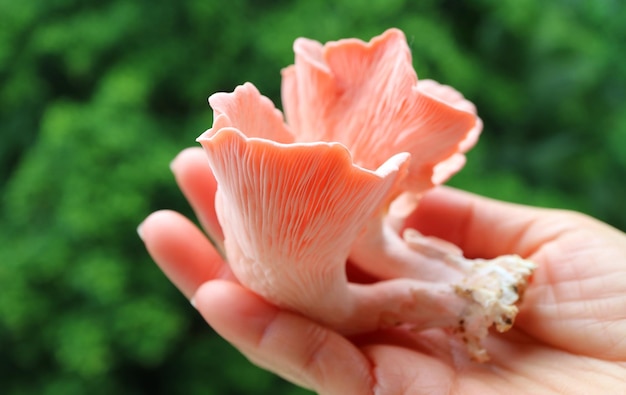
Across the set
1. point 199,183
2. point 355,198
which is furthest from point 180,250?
point 355,198

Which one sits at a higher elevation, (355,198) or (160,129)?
(355,198)

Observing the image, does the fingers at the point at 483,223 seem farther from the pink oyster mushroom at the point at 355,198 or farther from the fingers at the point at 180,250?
the fingers at the point at 180,250

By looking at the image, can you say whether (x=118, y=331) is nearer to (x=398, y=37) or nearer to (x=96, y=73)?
(x=96, y=73)

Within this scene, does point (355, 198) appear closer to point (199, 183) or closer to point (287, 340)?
point (287, 340)

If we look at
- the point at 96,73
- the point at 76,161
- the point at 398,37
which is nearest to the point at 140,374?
the point at 76,161

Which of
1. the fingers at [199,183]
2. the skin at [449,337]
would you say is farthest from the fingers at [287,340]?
Result: the fingers at [199,183]

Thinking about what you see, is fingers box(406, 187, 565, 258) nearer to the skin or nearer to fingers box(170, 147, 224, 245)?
the skin
